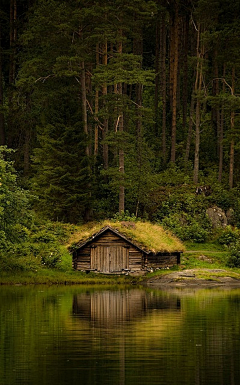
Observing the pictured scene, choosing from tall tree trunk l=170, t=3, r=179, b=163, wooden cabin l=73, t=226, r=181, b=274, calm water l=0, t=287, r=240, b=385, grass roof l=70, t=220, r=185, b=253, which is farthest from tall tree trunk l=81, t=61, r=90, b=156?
calm water l=0, t=287, r=240, b=385

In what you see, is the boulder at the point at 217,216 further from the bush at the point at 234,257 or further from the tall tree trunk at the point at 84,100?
the tall tree trunk at the point at 84,100

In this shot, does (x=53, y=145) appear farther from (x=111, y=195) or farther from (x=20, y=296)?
(x=20, y=296)

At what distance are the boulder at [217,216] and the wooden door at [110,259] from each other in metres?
12.7

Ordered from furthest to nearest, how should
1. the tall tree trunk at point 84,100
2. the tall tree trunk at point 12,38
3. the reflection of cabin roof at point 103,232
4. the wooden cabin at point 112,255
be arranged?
the tall tree trunk at point 12,38 → the tall tree trunk at point 84,100 → the wooden cabin at point 112,255 → the reflection of cabin roof at point 103,232

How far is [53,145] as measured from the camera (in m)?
76.0

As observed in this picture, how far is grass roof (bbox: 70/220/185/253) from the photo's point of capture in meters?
68.5

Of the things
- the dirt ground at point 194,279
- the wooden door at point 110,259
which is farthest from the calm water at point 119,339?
the wooden door at point 110,259

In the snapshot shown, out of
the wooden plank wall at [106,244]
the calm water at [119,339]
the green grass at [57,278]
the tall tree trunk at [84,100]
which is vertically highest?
the tall tree trunk at [84,100]

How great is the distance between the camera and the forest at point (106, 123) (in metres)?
75.6

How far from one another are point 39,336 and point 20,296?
19.3 metres

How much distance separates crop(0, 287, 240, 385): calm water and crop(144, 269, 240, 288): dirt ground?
9.18 m

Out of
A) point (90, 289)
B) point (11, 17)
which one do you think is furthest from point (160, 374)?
point (11, 17)

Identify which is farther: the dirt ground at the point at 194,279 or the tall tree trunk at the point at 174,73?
the tall tree trunk at the point at 174,73

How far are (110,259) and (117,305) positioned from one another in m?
20.9
